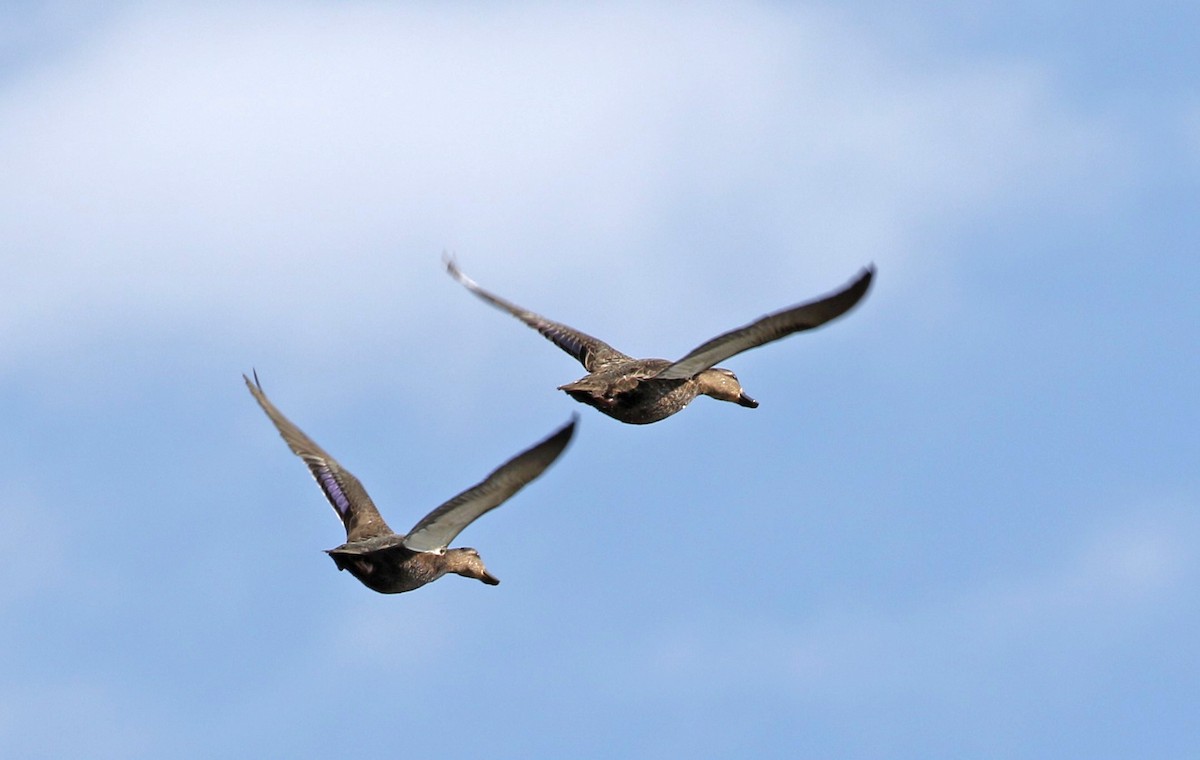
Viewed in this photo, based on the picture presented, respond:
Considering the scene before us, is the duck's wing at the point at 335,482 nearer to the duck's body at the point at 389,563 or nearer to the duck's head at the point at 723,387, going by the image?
the duck's body at the point at 389,563

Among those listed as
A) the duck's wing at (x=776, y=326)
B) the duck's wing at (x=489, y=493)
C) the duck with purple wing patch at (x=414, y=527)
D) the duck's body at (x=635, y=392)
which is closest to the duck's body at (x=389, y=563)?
the duck with purple wing patch at (x=414, y=527)

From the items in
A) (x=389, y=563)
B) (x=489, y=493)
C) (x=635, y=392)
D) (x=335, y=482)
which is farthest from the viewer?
(x=335, y=482)

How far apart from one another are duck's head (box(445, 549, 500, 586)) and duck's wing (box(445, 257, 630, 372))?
334 cm

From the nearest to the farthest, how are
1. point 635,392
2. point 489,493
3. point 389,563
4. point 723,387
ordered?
point 489,493 < point 389,563 < point 635,392 < point 723,387

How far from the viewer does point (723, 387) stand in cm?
2798

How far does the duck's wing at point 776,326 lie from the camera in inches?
813

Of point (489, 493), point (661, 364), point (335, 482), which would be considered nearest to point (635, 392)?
point (661, 364)

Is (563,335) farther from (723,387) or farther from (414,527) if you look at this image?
(414,527)

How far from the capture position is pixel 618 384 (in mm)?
25719

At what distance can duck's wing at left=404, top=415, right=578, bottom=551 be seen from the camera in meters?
20.6

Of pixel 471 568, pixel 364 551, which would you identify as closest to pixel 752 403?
pixel 471 568

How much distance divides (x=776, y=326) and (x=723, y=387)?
6.16 m

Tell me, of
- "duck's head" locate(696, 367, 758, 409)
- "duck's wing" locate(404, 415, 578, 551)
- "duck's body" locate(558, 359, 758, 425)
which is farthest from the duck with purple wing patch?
"duck's head" locate(696, 367, 758, 409)

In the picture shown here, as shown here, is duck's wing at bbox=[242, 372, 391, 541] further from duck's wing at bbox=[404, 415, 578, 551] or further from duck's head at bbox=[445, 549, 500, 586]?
duck's wing at bbox=[404, 415, 578, 551]
